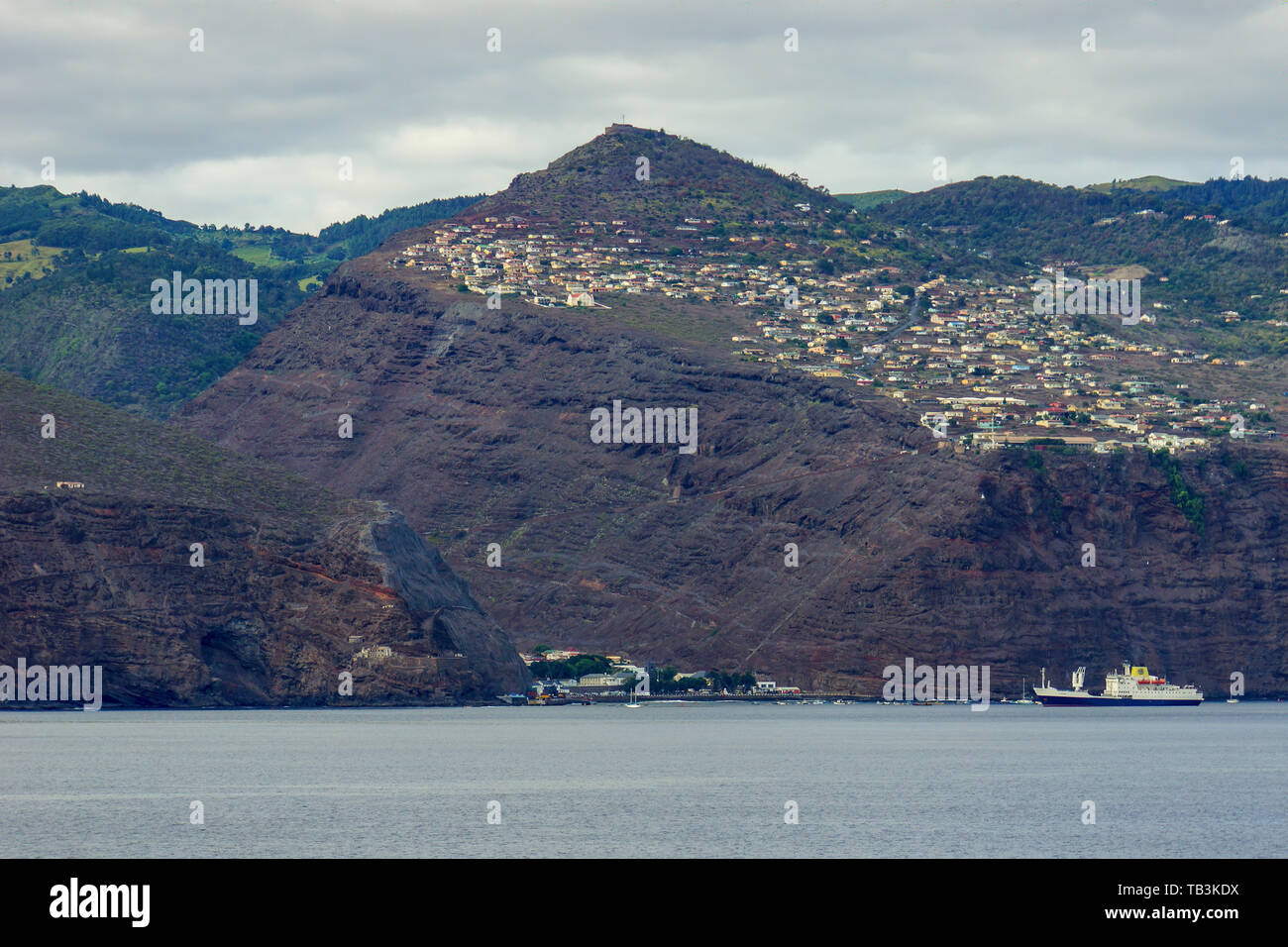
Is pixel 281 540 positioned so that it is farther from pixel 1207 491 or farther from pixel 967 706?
pixel 1207 491

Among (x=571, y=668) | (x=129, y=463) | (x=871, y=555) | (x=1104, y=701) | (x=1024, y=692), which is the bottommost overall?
(x=1104, y=701)

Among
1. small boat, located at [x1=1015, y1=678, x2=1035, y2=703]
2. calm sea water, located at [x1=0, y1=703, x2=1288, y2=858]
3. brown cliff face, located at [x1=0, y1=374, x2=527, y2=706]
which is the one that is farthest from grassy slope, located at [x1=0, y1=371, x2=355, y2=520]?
small boat, located at [x1=1015, y1=678, x2=1035, y2=703]

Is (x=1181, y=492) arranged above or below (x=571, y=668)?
above

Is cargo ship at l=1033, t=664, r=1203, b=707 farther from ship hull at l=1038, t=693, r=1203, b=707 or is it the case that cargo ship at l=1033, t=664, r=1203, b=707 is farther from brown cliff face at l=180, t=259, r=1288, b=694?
brown cliff face at l=180, t=259, r=1288, b=694

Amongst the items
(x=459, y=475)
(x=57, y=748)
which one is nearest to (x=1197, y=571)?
(x=459, y=475)

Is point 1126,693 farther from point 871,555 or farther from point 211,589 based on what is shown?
point 211,589

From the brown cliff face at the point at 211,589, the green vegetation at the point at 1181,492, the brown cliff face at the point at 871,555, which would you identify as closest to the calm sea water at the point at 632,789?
the brown cliff face at the point at 211,589

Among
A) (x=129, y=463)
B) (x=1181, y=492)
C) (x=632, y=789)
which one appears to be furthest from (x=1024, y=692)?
(x=632, y=789)
